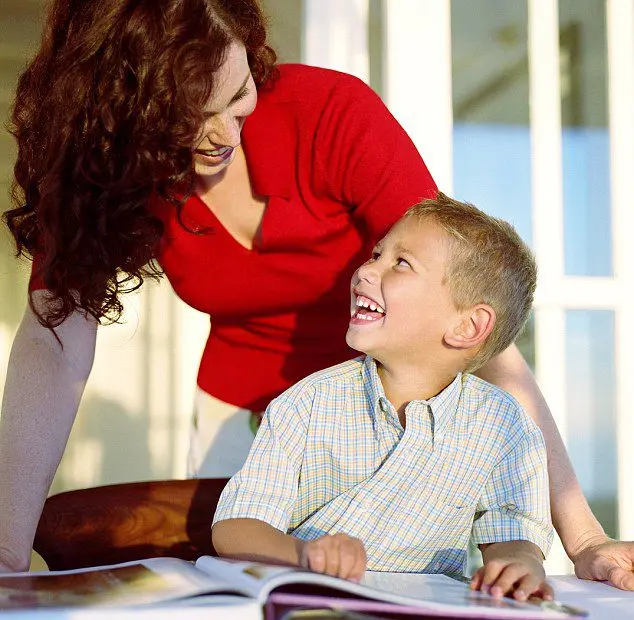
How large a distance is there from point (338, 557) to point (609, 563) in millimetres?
411

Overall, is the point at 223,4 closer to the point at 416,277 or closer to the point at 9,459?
the point at 416,277

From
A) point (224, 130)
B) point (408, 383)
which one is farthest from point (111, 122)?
point (408, 383)

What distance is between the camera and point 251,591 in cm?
71

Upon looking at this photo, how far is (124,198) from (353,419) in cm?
42

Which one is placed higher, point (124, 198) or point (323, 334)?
point (124, 198)

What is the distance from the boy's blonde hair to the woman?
49 mm

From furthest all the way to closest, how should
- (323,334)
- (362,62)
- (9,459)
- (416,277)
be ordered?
(362,62), (323,334), (416,277), (9,459)

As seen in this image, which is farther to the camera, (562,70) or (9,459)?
(562,70)

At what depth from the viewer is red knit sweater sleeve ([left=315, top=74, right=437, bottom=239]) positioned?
4.41 ft

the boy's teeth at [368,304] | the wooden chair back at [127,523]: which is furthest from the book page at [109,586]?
the boy's teeth at [368,304]

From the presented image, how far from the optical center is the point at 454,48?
2357 mm

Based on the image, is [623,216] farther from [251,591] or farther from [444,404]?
[251,591]

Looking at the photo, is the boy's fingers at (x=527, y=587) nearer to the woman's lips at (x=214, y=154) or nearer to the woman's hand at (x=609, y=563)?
the woman's hand at (x=609, y=563)

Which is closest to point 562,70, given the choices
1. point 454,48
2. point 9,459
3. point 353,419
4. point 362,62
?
point 454,48
